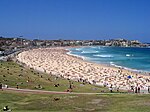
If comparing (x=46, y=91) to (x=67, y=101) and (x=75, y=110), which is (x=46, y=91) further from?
(x=75, y=110)

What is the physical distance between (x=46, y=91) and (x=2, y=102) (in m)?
9.30

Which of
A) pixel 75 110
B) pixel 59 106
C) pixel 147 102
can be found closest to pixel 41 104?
pixel 59 106

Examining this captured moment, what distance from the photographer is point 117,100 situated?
29.6m

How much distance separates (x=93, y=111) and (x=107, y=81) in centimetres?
3339

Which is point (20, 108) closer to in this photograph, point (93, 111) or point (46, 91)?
point (93, 111)

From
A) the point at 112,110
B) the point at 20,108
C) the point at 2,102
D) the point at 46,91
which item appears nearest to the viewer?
the point at 112,110

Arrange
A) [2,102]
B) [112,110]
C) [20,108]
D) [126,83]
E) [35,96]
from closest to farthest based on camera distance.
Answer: [112,110], [20,108], [2,102], [35,96], [126,83]

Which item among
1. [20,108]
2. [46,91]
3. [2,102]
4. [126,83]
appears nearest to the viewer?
[20,108]

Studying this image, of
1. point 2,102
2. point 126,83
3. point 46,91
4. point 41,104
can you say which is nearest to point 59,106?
point 41,104

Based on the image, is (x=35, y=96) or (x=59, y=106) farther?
(x=35, y=96)

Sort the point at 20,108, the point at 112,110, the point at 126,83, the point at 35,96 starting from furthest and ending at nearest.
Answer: the point at 126,83 < the point at 35,96 < the point at 20,108 < the point at 112,110

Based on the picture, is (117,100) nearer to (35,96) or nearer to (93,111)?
(93,111)

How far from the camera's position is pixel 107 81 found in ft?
191

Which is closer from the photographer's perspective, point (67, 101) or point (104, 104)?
point (104, 104)
